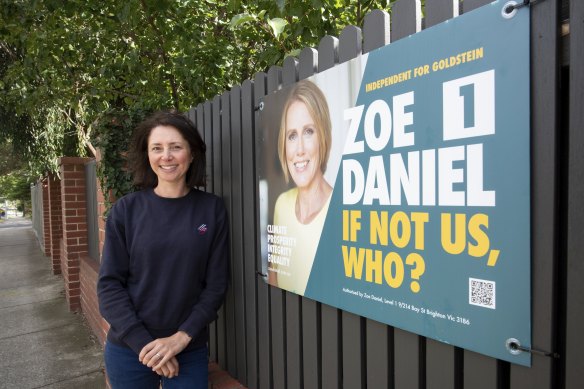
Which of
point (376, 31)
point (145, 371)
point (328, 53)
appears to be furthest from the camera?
point (145, 371)

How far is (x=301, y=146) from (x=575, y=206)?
1056mm

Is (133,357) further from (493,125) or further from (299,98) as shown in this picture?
(493,125)

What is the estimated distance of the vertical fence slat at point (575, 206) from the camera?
102 cm

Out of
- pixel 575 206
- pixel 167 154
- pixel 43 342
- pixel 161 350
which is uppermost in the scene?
pixel 167 154

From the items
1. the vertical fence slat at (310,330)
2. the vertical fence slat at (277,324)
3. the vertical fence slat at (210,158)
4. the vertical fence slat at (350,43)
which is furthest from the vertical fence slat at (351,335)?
the vertical fence slat at (210,158)

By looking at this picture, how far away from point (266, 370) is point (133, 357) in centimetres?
67

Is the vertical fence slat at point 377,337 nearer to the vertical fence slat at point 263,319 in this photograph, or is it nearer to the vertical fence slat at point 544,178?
the vertical fence slat at point 544,178

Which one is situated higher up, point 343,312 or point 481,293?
point 481,293

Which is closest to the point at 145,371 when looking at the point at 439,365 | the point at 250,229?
the point at 250,229

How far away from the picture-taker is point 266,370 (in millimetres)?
2215

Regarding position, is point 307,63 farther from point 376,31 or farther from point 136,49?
point 136,49

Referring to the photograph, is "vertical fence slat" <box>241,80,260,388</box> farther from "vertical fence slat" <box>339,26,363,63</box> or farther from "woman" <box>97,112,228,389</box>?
"vertical fence slat" <box>339,26,363,63</box>

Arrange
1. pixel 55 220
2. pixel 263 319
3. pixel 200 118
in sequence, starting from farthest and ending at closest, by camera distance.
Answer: pixel 55 220 < pixel 200 118 < pixel 263 319

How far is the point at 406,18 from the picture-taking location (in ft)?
4.63
